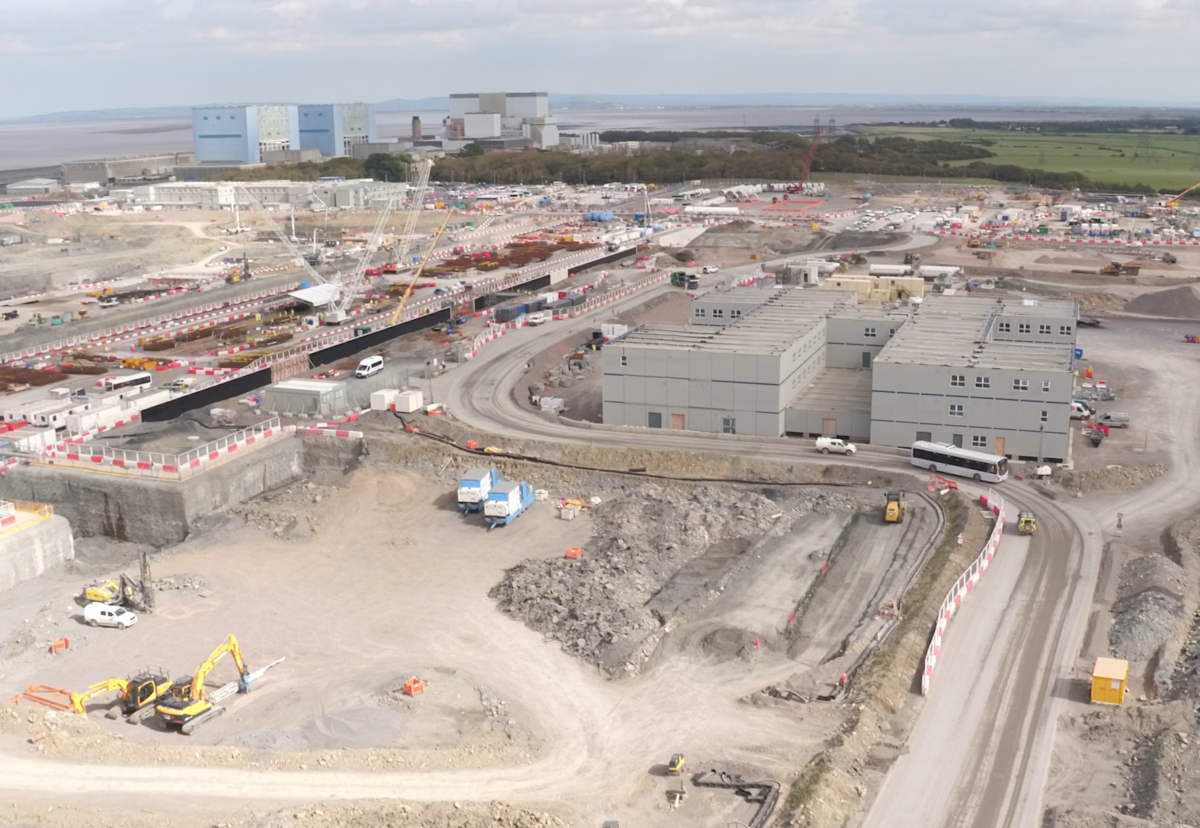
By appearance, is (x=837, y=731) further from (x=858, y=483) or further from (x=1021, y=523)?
(x=858, y=483)

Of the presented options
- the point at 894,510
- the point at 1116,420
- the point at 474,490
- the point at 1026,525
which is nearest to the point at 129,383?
the point at 474,490

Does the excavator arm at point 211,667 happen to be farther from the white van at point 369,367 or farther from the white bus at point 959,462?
the white van at point 369,367

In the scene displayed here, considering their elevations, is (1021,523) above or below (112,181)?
below

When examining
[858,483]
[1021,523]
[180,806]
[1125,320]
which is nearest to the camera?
[180,806]

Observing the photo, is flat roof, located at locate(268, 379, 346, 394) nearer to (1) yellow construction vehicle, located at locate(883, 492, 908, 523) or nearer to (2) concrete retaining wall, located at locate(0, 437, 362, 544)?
(2) concrete retaining wall, located at locate(0, 437, 362, 544)

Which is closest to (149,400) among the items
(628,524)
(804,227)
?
(628,524)

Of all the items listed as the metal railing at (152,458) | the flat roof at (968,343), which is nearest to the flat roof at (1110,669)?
the flat roof at (968,343)

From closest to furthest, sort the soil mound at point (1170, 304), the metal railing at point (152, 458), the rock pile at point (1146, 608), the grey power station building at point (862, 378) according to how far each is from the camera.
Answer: the rock pile at point (1146, 608)
the metal railing at point (152, 458)
the grey power station building at point (862, 378)
the soil mound at point (1170, 304)
